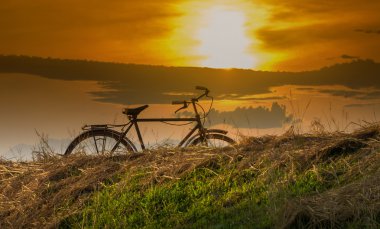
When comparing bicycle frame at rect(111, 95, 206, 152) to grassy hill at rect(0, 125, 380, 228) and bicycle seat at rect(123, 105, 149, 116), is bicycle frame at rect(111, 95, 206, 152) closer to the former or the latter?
bicycle seat at rect(123, 105, 149, 116)

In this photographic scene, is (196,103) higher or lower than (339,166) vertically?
higher

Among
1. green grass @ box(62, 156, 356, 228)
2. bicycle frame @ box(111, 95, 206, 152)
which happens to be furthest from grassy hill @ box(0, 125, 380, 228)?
bicycle frame @ box(111, 95, 206, 152)

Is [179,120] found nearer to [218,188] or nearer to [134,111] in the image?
[134,111]

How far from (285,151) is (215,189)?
1.35 metres

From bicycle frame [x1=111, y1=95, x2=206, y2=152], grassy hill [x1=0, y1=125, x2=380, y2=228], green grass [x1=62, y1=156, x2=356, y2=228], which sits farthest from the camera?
bicycle frame [x1=111, y1=95, x2=206, y2=152]

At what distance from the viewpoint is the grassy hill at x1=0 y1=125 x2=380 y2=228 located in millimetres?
8680

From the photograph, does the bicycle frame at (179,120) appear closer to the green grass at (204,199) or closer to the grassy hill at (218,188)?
the grassy hill at (218,188)

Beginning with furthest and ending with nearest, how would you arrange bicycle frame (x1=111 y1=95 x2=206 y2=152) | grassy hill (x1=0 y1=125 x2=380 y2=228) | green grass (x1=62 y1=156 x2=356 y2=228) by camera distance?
bicycle frame (x1=111 y1=95 x2=206 y2=152) < green grass (x1=62 y1=156 x2=356 y2=228) < grassy hill (x1=0 y1=125 x2=380 y2=228)

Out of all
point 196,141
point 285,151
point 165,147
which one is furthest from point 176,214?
point 196,141

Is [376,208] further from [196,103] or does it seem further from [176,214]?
[196,103]

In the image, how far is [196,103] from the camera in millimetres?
14594

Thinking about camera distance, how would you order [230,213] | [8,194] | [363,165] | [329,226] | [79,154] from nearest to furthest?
[329,226]
[230,213]
[363,165]
[8,194]
[79,154]

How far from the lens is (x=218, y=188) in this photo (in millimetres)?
10414

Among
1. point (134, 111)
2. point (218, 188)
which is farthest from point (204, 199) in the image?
point (134, 111)
